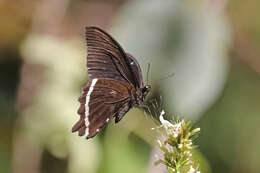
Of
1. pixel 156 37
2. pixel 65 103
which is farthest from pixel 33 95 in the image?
pixel 156 37

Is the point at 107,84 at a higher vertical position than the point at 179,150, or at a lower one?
lower

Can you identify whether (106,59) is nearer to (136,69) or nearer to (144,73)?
(136,69)

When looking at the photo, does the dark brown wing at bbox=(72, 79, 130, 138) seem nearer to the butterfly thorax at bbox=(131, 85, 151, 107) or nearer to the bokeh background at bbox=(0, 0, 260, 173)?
the butterfly thorax at bbox=(131, 85, 151, 107)

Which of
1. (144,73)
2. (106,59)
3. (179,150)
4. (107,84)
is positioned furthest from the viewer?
(144,73)

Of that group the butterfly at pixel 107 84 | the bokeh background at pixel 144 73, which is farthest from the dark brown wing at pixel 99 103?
the bokeh background at pixel 144 73

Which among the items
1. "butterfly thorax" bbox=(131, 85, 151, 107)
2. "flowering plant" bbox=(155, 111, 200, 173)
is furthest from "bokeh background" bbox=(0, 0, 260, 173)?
"flowering plant" bbox=(155, 111, 200, 173)

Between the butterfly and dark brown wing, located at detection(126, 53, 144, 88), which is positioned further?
dark brown wing, located at detection(126, 53, 144, 88)

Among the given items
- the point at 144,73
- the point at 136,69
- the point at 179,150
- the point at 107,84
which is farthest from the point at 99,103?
the point at 179,150
